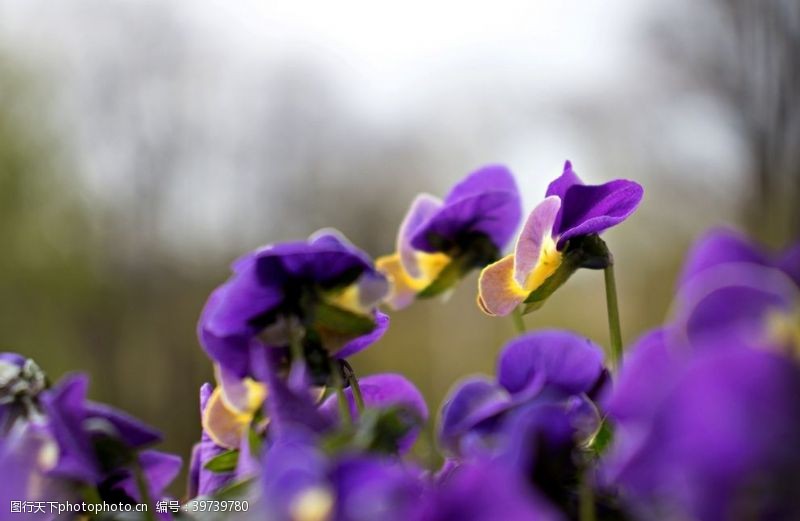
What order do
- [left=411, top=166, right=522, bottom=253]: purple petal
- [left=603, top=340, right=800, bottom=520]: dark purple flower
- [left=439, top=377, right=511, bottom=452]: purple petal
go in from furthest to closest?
1. [left=411, top=166, right=522, bottom=253]: purple petal
2. [left=439, top=377, right=511, bottom=452]: purple petal
3. [left=603, top=340, right=800, bottom=520]: dark purple flower

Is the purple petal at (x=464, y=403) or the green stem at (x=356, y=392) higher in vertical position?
the purple petal at (x=464, y=403)

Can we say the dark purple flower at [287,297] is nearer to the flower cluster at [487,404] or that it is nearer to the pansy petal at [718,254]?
the flower cluster at [487,404]

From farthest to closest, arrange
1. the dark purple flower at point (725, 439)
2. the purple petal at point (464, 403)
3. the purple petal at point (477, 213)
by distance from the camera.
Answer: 1. the purple petal at point (477, 213)
2. the purple petal at point (464, 403)
3. the dark purple flower at point (725, 439)

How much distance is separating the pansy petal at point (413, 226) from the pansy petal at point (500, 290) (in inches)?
2.5

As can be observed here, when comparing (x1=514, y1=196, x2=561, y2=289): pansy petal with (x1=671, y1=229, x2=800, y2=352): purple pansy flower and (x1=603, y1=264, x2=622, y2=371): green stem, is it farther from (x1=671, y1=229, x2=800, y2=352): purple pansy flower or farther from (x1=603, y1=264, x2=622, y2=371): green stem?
(x1=671, y1=229, x2=800, y2=352): purple pansy flower

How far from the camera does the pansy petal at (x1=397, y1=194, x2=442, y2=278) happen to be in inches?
16.1

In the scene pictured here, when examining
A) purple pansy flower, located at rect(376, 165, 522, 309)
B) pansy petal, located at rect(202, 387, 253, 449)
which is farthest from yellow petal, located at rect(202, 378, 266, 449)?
purple pansy flower, located at rect(376, 165, 522, 309)

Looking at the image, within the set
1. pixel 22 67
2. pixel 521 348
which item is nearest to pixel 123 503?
pixel 521 348

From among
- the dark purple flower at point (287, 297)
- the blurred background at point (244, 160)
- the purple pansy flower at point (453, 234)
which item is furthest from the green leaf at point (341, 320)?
the blurred background at point (244, 160)

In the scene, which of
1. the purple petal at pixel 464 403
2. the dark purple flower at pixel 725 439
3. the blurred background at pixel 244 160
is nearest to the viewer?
the dark purple flower at pixel 725 439

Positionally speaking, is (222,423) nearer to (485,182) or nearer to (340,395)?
(340,395)

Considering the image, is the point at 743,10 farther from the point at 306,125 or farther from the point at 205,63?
the point at 205,63

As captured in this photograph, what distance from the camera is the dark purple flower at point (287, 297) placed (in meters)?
0.27

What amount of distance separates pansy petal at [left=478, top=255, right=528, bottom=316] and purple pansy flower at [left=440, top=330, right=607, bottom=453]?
0.06 metres
